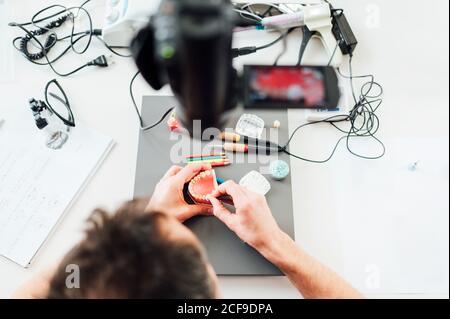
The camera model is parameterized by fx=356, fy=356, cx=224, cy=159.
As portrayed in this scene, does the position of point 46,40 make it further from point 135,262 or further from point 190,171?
point 135,262

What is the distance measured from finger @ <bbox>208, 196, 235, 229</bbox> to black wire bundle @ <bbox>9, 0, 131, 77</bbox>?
1.60ft

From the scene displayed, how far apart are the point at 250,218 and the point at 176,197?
0.17m

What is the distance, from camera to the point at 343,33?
91 cm

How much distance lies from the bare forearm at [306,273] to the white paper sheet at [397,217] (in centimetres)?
6

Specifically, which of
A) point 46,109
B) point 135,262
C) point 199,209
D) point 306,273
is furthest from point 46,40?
point 306,273

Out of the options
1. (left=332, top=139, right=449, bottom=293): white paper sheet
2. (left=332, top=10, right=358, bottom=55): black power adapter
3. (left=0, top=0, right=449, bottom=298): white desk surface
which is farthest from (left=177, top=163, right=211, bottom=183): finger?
(left=332, top=10, right=358, bottom=55): black power adapter

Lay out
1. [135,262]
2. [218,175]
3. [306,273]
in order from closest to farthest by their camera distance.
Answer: [135,262] → [306,273] → [218,175]

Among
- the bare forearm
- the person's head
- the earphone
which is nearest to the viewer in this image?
the person's head

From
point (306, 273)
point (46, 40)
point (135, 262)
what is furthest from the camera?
point (46, 40)

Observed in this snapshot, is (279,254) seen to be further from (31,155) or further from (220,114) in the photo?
(31,155)

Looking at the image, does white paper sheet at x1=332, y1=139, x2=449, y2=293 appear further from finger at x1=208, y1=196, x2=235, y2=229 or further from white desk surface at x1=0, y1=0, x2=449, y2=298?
finger at x1=208, y1=196, x2=235, y2=229

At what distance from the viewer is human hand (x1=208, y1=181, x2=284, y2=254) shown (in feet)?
2.37

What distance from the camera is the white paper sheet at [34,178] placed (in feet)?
2.58

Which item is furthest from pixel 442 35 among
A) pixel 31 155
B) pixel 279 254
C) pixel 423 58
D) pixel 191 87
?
pixel 31 155
